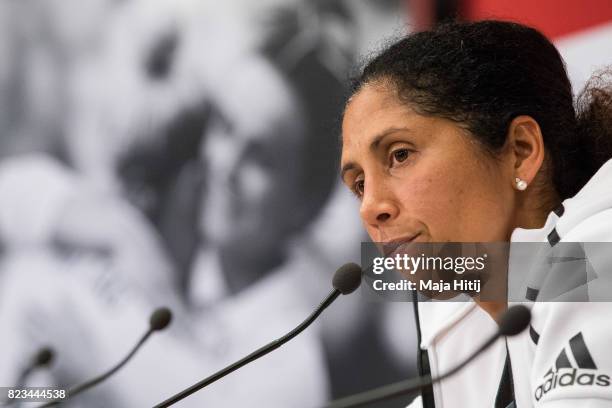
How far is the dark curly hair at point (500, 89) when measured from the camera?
3.74ft

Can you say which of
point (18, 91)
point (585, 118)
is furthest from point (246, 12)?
point (585, 118)

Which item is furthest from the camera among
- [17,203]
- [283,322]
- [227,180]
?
[17,203]

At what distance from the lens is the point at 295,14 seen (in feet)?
6.95

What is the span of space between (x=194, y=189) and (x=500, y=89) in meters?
1.17

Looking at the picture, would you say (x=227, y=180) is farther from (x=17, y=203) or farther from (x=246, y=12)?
(x=17, y=203)

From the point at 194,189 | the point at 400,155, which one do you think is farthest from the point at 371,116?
the point at 194,189

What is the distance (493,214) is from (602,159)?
20 cm

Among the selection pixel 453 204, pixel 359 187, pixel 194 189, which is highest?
pixel 194 189

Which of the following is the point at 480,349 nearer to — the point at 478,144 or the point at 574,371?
the point at 574,371

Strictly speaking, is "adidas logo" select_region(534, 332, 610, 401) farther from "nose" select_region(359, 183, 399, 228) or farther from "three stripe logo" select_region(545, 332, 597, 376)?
"nose" select_region(359, 183, 399, 228)

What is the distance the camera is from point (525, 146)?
1.15m

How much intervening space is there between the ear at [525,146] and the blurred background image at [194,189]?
1.89ft

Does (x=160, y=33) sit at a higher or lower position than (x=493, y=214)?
higher

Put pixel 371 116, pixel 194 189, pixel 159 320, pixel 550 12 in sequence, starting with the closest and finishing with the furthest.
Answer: pixel 371 116 → pixel 159 320 → pixel 550 12 → pixel 194 189
